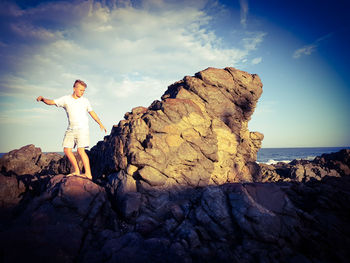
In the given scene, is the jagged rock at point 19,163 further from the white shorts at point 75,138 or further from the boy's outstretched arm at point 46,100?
the boy's outstretched arm at point 46,100

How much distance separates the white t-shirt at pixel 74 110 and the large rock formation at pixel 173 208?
81.9 inches

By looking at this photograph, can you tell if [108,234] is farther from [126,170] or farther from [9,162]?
[9,162]

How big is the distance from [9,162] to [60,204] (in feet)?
30.2

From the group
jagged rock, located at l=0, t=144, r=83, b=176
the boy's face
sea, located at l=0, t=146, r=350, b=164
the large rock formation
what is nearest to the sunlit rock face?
the large rock formation

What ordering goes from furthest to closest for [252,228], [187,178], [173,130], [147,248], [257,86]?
1. [257,86]
2. [173,130]
3. [187,178]
4. [252,228]
5. [147,248]

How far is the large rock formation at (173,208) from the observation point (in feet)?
14.3

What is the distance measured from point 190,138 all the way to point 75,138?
546 cm

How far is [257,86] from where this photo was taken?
1188 centimetres

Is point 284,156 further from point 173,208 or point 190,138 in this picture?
point 173,208

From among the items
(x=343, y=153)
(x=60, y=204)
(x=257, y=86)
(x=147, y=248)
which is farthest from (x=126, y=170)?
(x=343, y=153)

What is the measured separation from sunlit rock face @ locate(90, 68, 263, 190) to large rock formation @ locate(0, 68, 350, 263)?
0.19 ft

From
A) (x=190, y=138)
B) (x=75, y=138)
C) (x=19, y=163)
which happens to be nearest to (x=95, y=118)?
(x=75, y=138)

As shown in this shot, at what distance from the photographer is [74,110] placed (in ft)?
21.6

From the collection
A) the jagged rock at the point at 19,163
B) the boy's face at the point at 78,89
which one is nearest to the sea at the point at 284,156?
the boy's face at the point at 78,89
